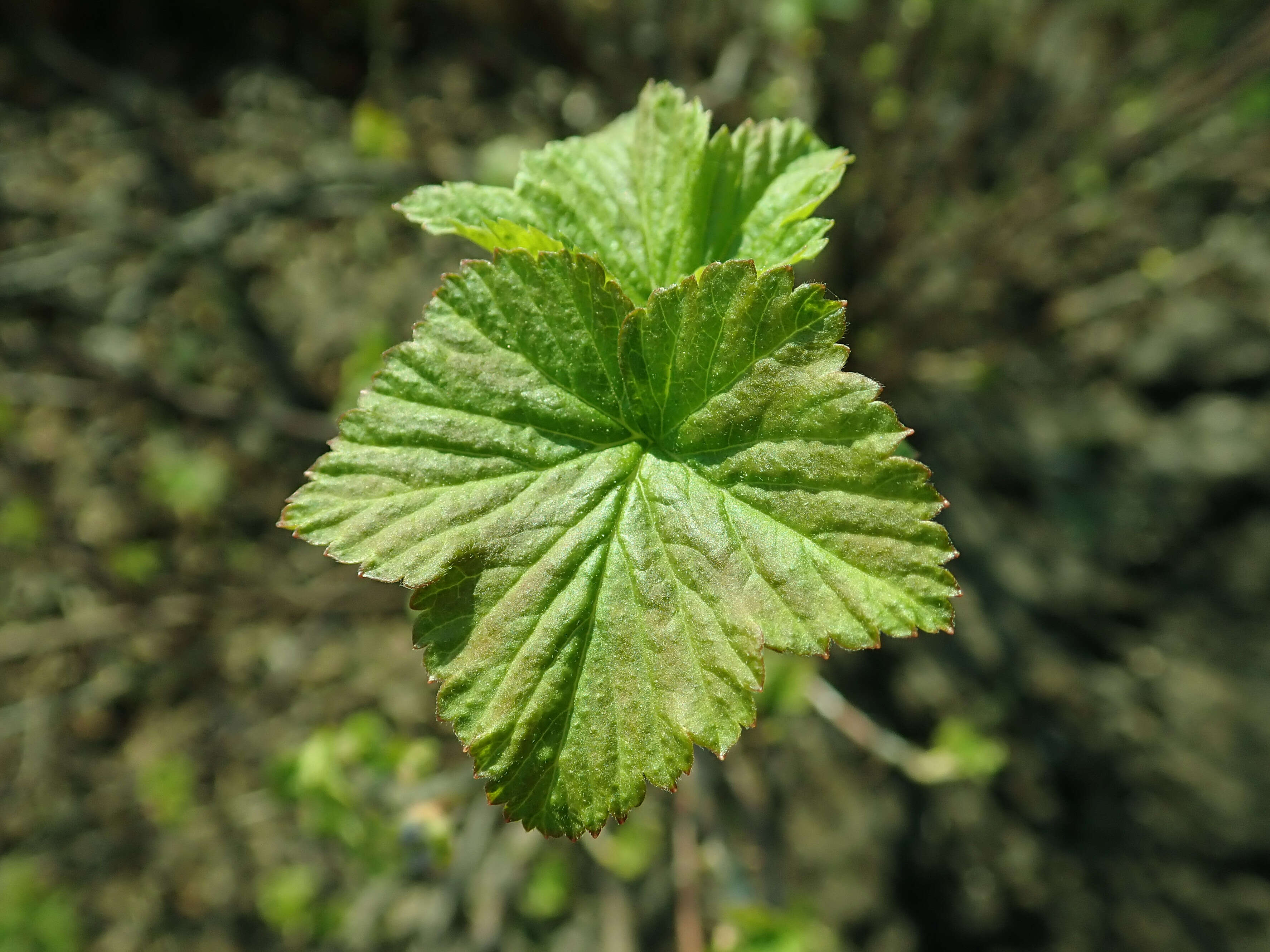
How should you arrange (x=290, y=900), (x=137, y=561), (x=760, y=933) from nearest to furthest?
(x=760, y=933) < (x=290, y=900) < (x=137, y=561)

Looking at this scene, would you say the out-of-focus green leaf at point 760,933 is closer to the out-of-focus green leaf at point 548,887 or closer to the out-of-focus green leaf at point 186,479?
the out-of-focus green leaf at point 548,887

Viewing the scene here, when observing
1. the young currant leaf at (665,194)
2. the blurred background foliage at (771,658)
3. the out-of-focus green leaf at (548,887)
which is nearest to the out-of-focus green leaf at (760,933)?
the blurred background foliage at (771,658)

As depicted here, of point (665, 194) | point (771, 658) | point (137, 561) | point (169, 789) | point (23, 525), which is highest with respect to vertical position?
point (665, 194)

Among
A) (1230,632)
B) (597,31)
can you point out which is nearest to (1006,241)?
(1230,632)

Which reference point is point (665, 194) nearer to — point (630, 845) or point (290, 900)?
point (630, 845)

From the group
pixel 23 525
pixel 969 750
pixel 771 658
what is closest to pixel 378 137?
pixel 771 658
